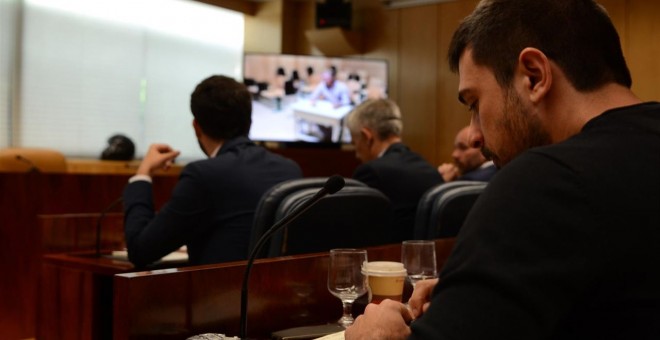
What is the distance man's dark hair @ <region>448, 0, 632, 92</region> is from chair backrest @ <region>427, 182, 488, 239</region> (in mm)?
1349

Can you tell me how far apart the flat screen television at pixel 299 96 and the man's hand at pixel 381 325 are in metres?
4.59

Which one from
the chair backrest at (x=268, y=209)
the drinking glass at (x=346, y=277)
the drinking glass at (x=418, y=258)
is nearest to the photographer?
the drinking glass at (x=346, y=277)

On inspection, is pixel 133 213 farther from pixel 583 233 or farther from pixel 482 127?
pixel 583 233

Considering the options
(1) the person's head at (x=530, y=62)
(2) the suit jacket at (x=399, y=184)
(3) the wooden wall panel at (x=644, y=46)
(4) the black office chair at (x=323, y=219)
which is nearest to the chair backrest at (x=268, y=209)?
(4) the black office chair at (x=323, y=219)

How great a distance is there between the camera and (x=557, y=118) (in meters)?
0.90

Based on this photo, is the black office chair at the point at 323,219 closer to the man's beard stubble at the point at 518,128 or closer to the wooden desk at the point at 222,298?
the wooden desk at the point at 222,298

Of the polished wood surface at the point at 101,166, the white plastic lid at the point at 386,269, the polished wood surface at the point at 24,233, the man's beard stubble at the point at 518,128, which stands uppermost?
the man's beard stubble at the point at 518,128

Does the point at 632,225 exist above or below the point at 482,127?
below

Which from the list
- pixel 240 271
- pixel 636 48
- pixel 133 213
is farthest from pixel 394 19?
pixel 240 271

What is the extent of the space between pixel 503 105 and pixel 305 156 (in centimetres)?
471

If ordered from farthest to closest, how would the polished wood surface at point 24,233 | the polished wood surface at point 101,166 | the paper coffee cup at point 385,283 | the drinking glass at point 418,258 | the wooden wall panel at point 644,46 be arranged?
the polished wood surface at point 101,166
the wooden wall panel at point 644,46
the polished wood surface at point 24,233
the drinking glass at point 418,258
the paper coffee cup at point 385,283

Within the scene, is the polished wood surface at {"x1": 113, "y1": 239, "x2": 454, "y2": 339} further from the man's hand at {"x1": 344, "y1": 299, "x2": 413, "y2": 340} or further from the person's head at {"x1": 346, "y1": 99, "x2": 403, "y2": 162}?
the person's head at {"x1": 346, "y1": 99, "x2": 403, "y2": 162}

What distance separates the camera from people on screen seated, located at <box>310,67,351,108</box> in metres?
5.83

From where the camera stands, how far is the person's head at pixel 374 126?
336 centimetres
